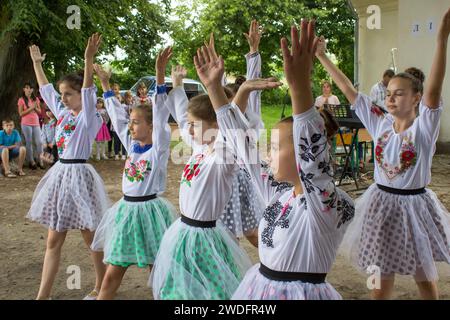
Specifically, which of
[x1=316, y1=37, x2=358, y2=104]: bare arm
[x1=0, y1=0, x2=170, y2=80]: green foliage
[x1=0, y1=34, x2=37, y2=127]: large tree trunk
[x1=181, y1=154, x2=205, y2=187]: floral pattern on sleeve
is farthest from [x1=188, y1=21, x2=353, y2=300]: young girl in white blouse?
[x1=0, y1=34, x2=37, y2=127]: large tree trunk

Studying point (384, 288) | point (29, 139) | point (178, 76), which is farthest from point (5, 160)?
point (384, 288)

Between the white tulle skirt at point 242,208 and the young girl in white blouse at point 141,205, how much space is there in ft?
2.45

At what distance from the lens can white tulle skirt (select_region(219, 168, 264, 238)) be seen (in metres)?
4.29

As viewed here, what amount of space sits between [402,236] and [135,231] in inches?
66.0

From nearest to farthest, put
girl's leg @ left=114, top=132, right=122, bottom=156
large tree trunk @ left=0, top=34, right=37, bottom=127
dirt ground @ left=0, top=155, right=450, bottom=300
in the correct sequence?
1. dirt ground @ left=0, top=155, right=450, bottom=300
2. large tree trunk @ left=0, top=34, right=37, bottom=127
3. girl's leg @ left=114, top=132, right=122, bottom=156

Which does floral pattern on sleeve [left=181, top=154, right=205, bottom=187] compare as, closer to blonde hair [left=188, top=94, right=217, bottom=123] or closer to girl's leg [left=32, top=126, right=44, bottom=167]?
blonde hair [left=188, top=94, right=217, bottom=123]

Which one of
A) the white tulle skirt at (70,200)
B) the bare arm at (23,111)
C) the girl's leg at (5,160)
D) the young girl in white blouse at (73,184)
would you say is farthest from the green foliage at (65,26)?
the white tulle skirt at (70,200)

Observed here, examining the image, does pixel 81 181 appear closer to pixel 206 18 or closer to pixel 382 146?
pixel 382 146

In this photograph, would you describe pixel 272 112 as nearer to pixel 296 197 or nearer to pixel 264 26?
pixel 264 26

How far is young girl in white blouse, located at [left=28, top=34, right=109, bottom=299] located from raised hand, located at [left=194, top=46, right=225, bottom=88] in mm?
1742

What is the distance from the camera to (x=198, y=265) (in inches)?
106
